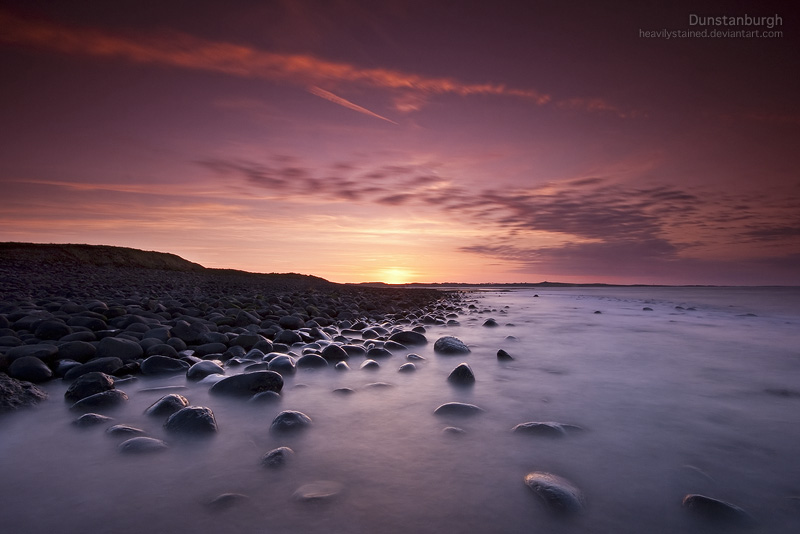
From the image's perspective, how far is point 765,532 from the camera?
1.32 metres

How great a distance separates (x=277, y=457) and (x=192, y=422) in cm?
68

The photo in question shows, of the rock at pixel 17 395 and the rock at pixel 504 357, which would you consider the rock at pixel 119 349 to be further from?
the rock at pixel 504 357

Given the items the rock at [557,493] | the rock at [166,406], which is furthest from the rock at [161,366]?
the rock at [557,493]

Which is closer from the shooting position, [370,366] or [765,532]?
[765,532]

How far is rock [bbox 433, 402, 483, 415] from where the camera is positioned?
2.53 m

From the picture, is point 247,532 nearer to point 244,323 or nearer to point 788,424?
point 788,424

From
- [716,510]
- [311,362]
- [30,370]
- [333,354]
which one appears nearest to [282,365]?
[311,362]

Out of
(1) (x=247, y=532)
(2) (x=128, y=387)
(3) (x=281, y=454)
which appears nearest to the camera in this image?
(1) (x=247, y=532)

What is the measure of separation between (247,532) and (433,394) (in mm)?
1890

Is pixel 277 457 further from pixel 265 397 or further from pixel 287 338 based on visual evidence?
pixel 287 338

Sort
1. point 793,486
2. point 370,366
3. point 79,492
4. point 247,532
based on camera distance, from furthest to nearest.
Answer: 1. point 370,366
2. point 793,486
3. point 79,492
4. point 247,532

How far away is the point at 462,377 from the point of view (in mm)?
3441

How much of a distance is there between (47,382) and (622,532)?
396 centimetres

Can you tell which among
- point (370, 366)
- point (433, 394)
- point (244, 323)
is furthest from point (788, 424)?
point (244, 323)
